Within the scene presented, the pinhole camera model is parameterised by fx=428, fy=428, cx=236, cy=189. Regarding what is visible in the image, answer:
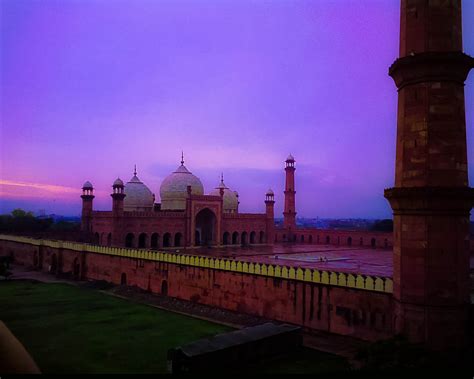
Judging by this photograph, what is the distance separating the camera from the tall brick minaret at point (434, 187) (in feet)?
31.0

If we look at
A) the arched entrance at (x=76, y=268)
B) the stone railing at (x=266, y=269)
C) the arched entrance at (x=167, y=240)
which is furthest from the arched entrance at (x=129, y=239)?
the stone railing at (x=266, y=269)

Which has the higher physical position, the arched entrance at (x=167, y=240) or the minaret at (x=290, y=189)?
the minaret at (x=290, y=189)

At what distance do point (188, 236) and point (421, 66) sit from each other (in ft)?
83.1

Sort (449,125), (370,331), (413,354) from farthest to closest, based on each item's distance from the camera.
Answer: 1. (370,331)
2. (449,125)
3. (413,354)

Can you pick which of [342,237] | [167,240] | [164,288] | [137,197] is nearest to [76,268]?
[167,240]

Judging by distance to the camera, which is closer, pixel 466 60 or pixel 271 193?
pixel 466 60

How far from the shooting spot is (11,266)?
3106 centimetres

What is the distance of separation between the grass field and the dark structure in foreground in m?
0.34

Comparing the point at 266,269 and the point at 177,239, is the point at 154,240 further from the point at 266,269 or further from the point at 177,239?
the point at 266,269

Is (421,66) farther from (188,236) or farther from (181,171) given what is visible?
(181,171)

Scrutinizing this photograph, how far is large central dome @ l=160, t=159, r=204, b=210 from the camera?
3569cm

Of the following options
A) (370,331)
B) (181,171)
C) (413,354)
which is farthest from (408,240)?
(181,171)

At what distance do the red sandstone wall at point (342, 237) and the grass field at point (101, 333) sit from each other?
25.9m

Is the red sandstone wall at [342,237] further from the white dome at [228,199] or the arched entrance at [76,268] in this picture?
the arched entrance at [76,268]
